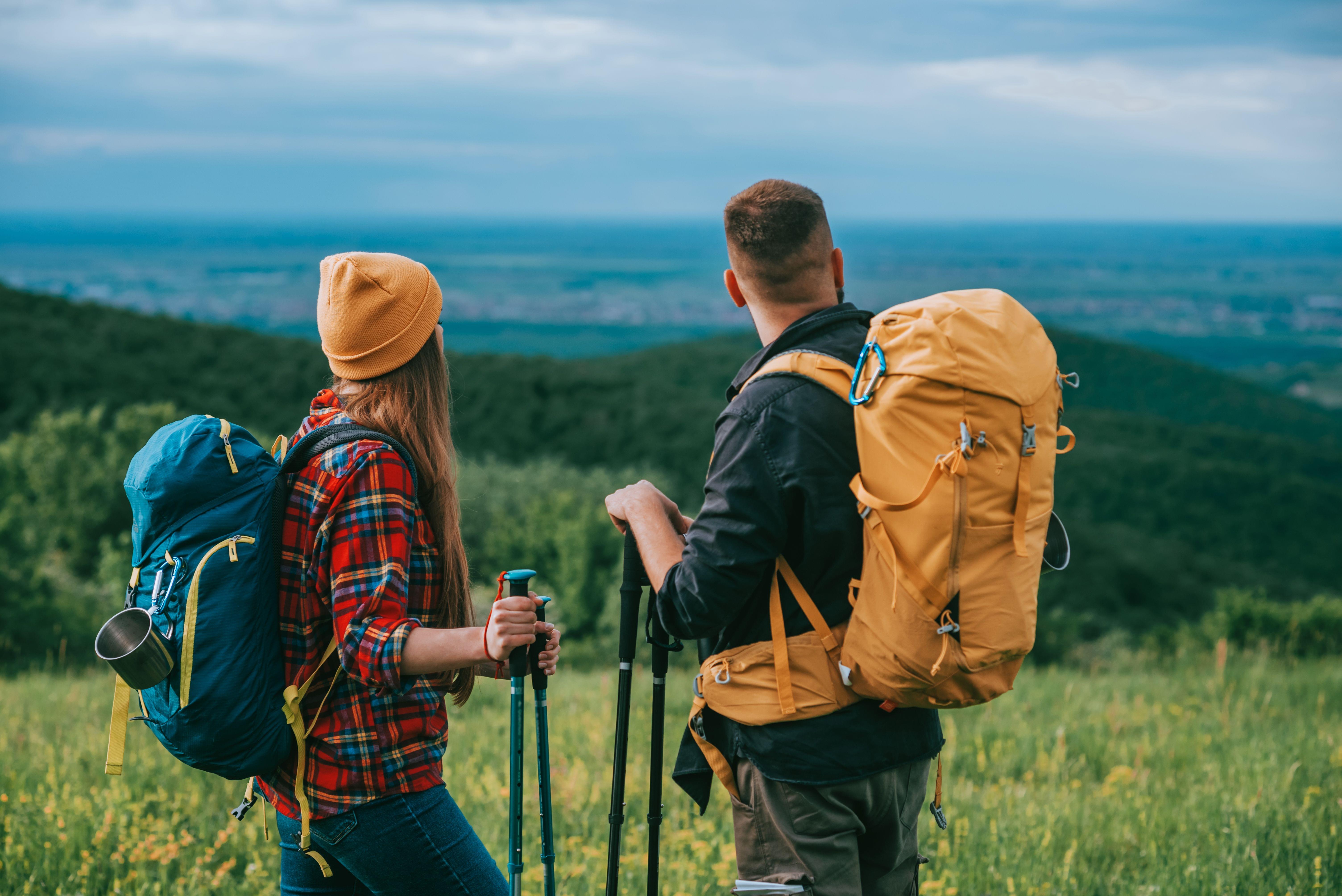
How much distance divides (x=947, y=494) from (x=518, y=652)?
1.10m

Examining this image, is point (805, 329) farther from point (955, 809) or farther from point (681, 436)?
point (681, 436)

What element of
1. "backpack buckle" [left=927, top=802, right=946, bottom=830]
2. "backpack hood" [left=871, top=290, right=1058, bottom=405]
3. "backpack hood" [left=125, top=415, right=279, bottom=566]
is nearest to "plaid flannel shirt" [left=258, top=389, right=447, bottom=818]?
"backpack hood" [left=125, top=415, right=279, bottom=566]

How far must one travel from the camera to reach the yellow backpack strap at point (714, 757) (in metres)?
2.69

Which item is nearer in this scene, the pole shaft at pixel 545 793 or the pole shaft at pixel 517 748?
the pole shaft at pixel 517 748

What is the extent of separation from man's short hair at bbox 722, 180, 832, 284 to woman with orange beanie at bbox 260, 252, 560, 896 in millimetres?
794

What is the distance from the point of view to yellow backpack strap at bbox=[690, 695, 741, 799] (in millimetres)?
2691

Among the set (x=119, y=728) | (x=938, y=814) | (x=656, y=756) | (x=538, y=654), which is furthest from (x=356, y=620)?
(x=938, y=814)

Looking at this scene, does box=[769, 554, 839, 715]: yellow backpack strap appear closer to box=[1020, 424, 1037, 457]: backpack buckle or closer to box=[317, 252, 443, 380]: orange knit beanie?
box=[1020, 424, 1037, 457]: backpack buckle

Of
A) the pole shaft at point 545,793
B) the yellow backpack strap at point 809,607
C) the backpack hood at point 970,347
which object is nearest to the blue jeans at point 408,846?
the pole shaft at point 545,793

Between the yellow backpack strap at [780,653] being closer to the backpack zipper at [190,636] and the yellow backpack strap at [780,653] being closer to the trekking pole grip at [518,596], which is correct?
the trekking pole grip at [518,596]

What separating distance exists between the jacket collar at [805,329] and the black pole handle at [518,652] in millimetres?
703

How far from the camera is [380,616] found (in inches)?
91.6

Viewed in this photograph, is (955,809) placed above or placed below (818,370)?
below

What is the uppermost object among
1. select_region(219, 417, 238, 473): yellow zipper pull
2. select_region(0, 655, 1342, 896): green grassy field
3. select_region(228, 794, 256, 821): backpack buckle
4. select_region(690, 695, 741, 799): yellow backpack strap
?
select_region(219, 417, 238, 473): yellow zipper pull
